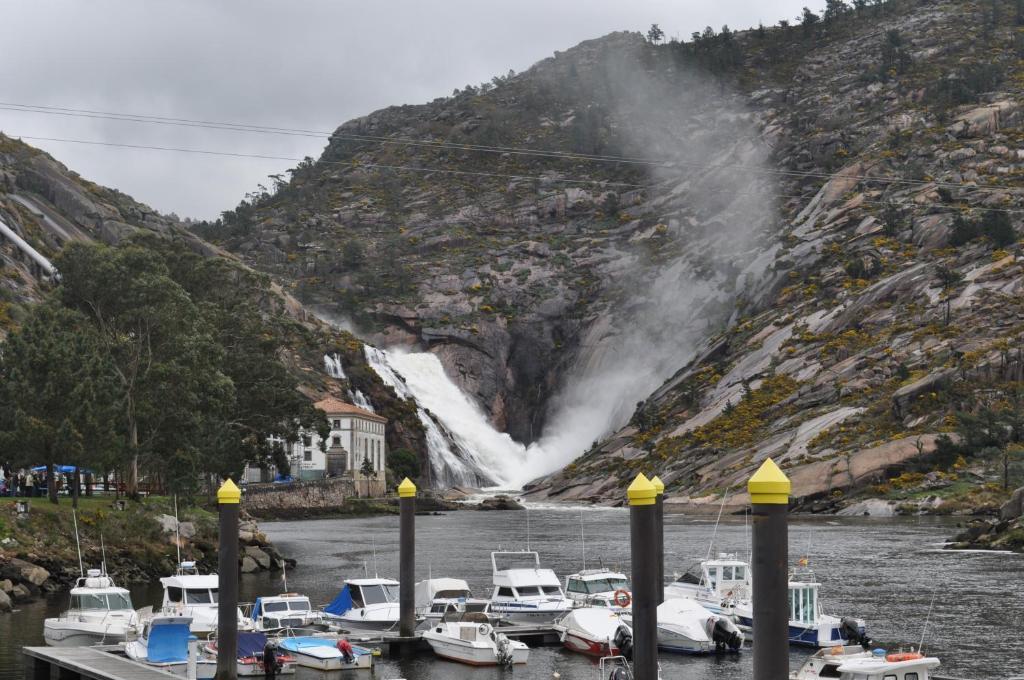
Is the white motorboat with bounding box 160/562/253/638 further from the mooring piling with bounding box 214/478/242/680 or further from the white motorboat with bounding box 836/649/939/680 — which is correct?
the white motorboat with bounding box 836/649/939/680

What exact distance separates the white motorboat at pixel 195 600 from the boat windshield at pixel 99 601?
1.65 metres

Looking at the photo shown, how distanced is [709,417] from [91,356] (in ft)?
322

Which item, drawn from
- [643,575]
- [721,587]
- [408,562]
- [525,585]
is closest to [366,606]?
[408,562]

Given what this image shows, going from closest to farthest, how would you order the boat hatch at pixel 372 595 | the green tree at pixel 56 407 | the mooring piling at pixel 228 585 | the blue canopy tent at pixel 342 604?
1. the mooring piling at pixel 228 585
2. the blue canopy tent at pixel 342 604
3. the boat hatch at pixel 372 595
4. the green tree at pixel 56 407

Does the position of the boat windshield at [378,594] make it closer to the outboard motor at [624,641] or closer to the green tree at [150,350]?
the outboard motor at [624,641]

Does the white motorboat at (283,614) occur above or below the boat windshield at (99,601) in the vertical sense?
below

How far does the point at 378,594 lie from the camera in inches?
2122

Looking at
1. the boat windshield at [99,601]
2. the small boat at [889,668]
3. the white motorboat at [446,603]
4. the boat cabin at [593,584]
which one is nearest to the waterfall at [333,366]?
the white motorboat at [446,603]

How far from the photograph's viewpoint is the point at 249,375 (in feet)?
353

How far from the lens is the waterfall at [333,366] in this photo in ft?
595

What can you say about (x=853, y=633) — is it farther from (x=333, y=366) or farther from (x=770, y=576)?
(x=333, y=366)

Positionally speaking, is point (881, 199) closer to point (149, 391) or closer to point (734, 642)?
point (149, 391)

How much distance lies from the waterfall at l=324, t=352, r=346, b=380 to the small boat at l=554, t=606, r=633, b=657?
134 m

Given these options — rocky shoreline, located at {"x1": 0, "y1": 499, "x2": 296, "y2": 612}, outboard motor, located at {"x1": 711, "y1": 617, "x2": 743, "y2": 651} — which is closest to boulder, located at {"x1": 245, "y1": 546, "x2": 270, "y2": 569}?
rocky shoreline, located at {"x1": 0, "y1": 499, "x2": 296, "y2": 612}
